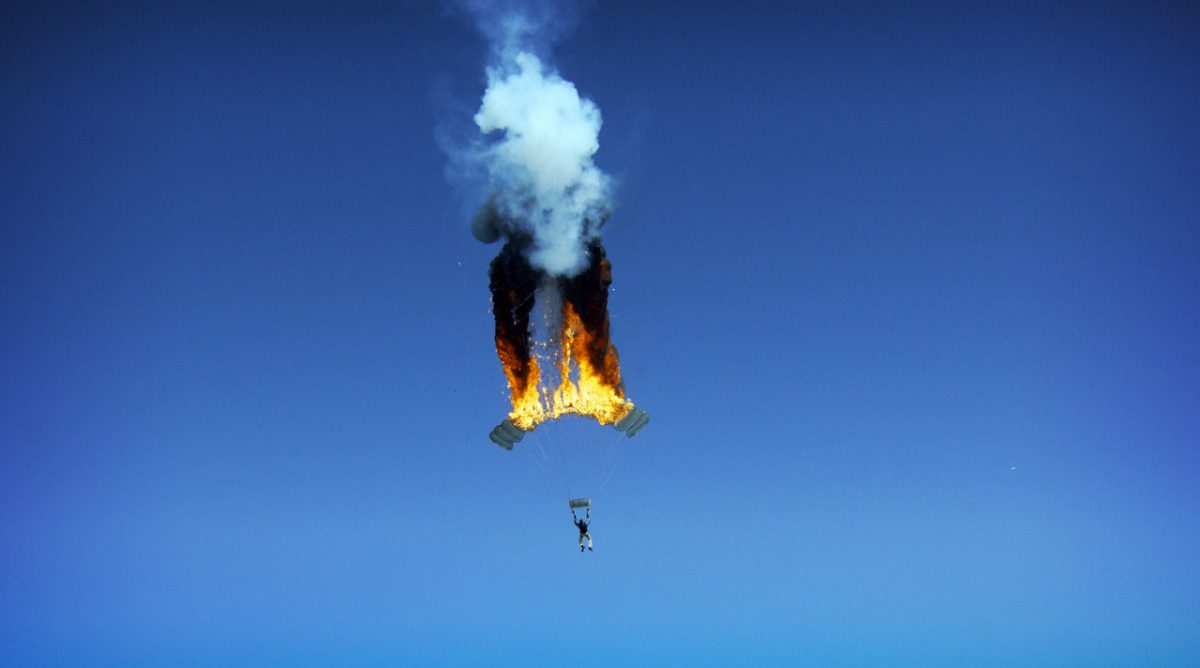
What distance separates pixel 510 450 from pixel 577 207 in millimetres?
9488

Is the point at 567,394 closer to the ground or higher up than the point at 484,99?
closer to the ground

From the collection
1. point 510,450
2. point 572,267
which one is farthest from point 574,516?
point 572,267

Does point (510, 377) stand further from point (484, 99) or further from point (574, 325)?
point (484, 99)

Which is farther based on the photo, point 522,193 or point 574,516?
point 574,516

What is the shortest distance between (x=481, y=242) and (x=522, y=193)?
2600 millimetres

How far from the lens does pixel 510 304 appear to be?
255 ft

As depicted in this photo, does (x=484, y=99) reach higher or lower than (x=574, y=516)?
higher

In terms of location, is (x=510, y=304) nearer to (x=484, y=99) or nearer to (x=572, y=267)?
(x=572, y=267)

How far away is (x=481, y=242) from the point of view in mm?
77250

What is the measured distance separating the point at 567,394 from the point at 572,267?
5.03m

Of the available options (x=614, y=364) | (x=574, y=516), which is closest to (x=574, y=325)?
(x=614, y=364)

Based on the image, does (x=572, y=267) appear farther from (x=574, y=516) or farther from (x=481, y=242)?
(x=574, y=516)

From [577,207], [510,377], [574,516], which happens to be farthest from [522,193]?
[574,516]

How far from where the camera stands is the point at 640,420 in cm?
7838
